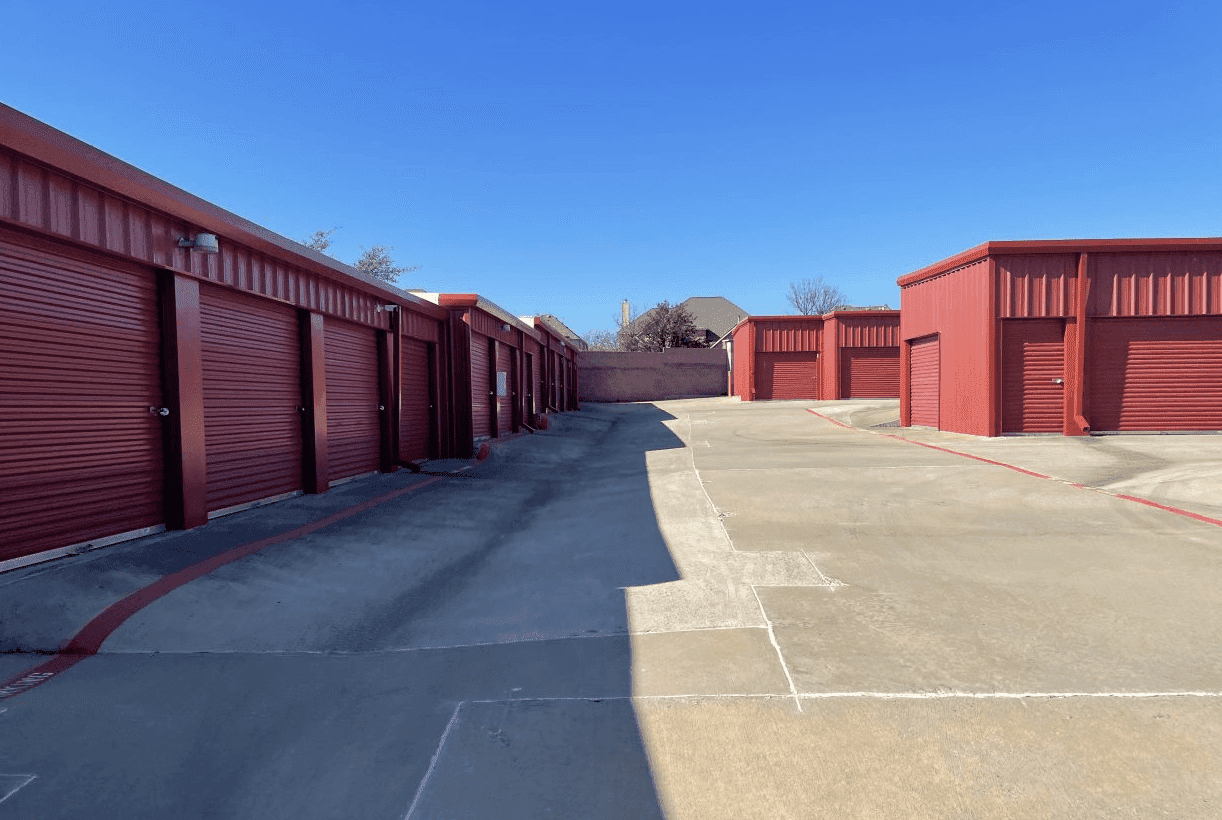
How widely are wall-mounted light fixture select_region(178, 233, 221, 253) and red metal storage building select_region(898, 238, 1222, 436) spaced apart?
1395cm

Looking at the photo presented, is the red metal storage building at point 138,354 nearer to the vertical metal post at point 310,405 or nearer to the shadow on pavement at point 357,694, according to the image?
the vertical metal post at point 310,405

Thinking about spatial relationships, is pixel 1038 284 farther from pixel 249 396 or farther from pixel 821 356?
pixel 821 356

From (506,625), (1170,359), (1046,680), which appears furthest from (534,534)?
(1170,359)

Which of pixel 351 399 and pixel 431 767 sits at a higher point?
pixel 351 399

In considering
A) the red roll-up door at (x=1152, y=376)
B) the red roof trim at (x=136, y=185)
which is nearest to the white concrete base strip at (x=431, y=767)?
the red roof trim at (x=136, y=185)

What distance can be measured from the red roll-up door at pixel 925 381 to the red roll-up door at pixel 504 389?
36.9 feet

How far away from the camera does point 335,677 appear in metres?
3.96

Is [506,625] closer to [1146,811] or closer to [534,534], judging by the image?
[534,534]

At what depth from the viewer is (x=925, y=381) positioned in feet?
54.5

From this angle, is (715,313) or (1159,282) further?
→ (715,313)

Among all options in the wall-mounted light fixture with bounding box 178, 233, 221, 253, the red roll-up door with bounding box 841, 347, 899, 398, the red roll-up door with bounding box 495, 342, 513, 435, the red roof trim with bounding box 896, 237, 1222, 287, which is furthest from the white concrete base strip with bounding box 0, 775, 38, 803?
the red roll-up door with bounding box 841, 347, 899, 398

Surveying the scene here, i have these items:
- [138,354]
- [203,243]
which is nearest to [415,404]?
[203,243]

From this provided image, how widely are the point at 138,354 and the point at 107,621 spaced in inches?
123

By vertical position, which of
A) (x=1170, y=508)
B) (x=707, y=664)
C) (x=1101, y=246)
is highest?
(x=1101, y=246)
